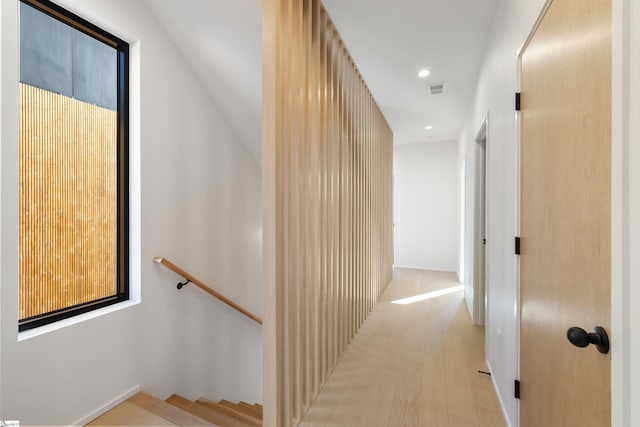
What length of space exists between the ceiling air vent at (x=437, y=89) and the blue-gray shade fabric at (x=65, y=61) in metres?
3.23

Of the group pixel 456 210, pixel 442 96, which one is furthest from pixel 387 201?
pixel 456 210

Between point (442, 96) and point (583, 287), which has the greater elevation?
point (442, 96)

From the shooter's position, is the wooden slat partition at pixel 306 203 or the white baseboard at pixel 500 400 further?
the white baseboard at pixel 500 400

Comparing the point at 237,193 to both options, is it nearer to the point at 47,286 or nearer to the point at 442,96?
the point at 47,286

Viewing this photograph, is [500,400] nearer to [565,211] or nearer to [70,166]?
[565,211]

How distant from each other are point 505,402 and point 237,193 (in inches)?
116

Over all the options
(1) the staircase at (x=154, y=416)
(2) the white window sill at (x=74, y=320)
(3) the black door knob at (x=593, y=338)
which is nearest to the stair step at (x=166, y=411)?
(1) the staircase at (x=154, y=416)

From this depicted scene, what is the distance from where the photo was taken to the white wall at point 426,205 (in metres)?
5.97

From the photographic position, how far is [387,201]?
4676 millimetres

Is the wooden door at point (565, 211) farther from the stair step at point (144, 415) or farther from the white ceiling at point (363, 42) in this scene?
the stair step at point (144, 415)

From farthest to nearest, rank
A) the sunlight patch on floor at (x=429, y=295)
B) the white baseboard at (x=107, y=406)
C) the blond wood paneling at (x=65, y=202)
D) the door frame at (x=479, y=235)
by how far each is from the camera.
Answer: the sunlight patch on floor at (x=429, y=295), the door frame at (x=479, y=235), the white baseboard at (x=107, y=406), the blond wood paneling at (x=65, y=202)
